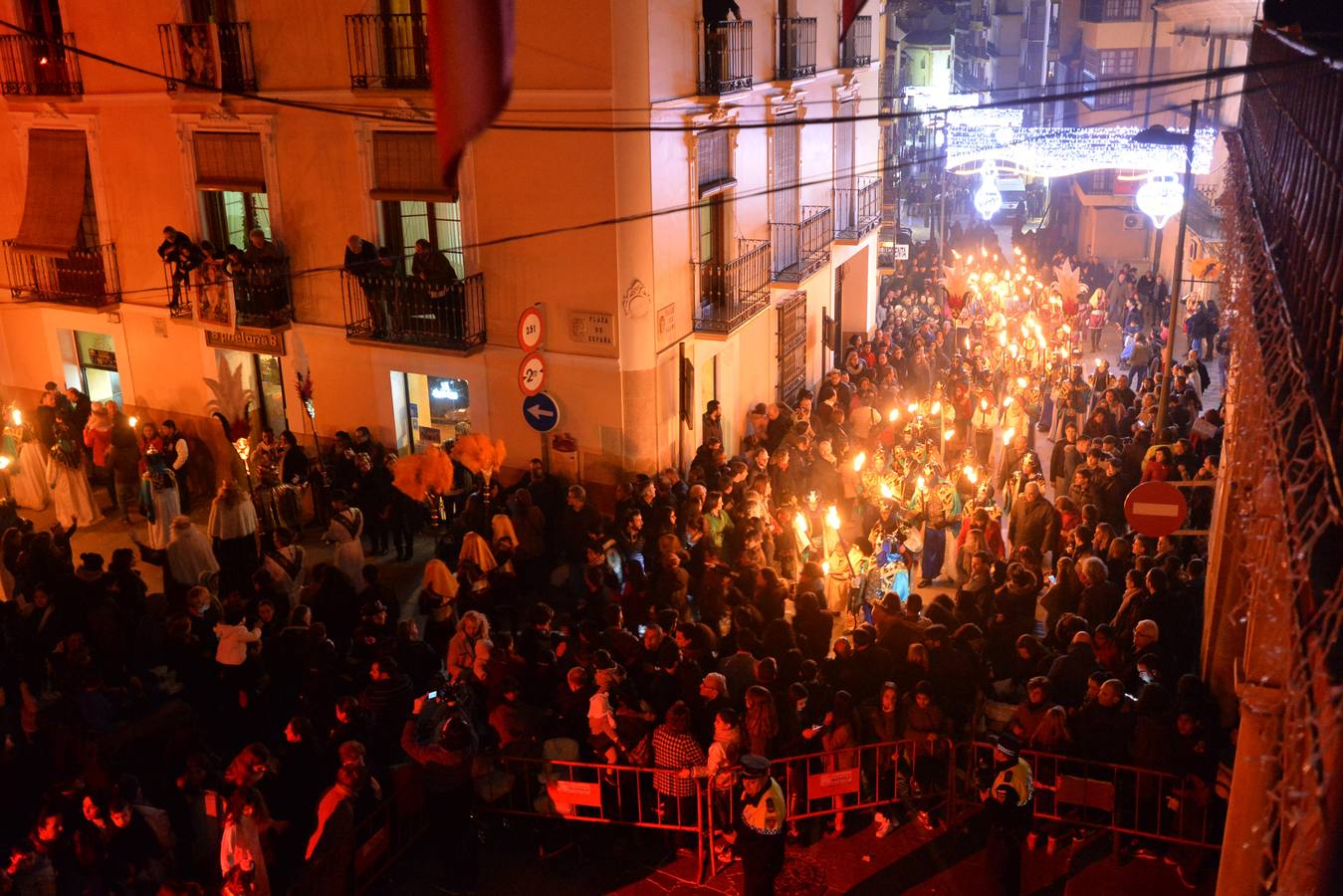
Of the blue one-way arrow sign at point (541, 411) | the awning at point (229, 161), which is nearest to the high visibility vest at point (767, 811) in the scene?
the blue one-way arrow sign at point (541, 411)

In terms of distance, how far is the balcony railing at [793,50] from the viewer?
17.7 meters

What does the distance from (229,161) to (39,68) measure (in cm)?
393

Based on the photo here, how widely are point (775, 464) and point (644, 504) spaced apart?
220 centimetres

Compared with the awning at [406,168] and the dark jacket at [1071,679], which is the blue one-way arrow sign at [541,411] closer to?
the awning at [406,168]

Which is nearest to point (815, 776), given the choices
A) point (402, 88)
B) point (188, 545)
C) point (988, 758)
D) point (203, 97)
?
point (988, 758)

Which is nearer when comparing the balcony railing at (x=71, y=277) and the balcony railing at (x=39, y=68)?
the balcony railing at (x=39, y=68)

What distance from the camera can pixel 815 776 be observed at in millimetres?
8297

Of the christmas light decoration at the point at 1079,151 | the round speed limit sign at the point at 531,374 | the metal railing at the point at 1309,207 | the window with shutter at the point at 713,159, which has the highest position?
the metal railing at the point at 1309,207

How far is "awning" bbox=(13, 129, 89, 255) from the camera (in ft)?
56.8

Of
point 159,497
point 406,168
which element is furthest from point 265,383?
point 406,168

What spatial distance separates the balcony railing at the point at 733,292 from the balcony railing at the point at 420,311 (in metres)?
3.08

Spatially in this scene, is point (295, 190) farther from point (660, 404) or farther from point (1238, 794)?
point (1238, 794)

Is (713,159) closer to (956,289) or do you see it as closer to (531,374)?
(531,374)

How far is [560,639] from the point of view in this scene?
9242 millimetres
